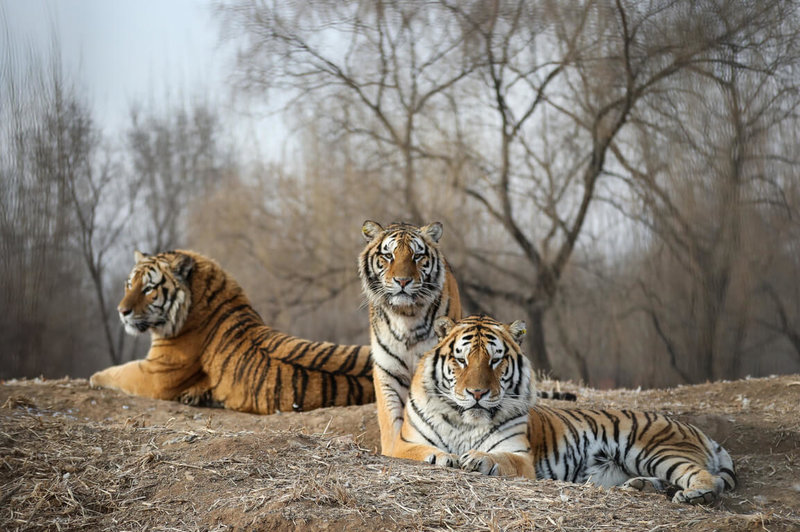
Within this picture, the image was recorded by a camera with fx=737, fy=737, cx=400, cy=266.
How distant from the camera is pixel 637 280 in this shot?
26.0ft

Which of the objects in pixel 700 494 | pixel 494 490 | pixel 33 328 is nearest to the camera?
pixel 494 490

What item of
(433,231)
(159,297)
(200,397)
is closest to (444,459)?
(433,231)

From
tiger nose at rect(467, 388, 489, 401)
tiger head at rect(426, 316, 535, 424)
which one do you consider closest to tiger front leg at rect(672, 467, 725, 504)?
tiger head at rect(426, 316, 535, 424)

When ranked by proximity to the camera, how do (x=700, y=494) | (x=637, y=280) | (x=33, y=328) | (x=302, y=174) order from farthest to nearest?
(x=302, y=174) < (x=637, y=280) < (x=33, y=328) < (x=700, y=494)

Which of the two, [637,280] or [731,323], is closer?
[731,323]

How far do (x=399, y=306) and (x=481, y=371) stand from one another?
2.87 feet

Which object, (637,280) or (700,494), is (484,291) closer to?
(637,280)

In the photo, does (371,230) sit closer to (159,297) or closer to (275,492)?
(275,492)

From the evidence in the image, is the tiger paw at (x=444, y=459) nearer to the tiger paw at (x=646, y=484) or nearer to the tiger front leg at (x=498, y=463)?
the tiger front leg at (x=498, y=463)

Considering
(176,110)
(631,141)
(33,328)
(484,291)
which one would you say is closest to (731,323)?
(631,141)

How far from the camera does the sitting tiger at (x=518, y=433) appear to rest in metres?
2.98

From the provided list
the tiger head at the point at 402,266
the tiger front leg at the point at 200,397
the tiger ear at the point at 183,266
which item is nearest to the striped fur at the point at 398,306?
the tiger head at the point at 402,266

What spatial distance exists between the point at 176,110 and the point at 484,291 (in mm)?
5777

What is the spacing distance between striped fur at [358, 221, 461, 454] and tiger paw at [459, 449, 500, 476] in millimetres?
921
